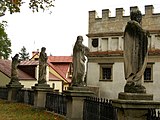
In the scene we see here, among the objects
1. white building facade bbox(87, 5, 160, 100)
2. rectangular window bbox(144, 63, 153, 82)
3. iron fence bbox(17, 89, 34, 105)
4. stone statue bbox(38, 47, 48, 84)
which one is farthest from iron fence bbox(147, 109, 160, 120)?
rectangular window bbox(144, 63, 153, 82)

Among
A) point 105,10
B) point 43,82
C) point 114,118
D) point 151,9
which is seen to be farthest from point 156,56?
point 114,118

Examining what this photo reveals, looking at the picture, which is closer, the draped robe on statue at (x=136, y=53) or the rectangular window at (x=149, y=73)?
the draped robe on statue at (x=136, y=53)

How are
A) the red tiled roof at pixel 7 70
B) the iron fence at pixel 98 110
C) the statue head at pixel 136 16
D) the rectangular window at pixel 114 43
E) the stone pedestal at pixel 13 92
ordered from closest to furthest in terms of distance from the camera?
the statue head at pixel 136 16 < the iron fence at pixel 98 110 < the stone pedestal at pixel 13 92 < the rectangular window at pixel 114 43 < the red tiled roof at pixel 7 70

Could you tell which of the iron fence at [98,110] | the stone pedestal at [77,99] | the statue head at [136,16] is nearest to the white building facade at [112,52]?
the stone pedestal at [77,99]

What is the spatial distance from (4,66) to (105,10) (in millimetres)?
16946

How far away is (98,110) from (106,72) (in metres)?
20.8

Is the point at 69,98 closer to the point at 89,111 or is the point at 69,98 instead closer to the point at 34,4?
the point at 89,111

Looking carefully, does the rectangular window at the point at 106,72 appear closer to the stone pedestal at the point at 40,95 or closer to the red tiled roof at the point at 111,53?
the red tiled roof at the point at 111,53

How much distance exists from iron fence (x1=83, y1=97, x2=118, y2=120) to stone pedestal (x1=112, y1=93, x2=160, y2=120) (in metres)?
1.56

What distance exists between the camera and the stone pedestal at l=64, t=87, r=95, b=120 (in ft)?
36.0

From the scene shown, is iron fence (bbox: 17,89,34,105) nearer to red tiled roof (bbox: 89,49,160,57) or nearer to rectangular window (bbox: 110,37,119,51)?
red tiled roof (bbox: 89,49,160,57)

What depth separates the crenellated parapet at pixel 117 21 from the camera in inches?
1133

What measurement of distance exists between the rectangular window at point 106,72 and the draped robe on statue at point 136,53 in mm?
22909

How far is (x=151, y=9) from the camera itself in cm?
2859
